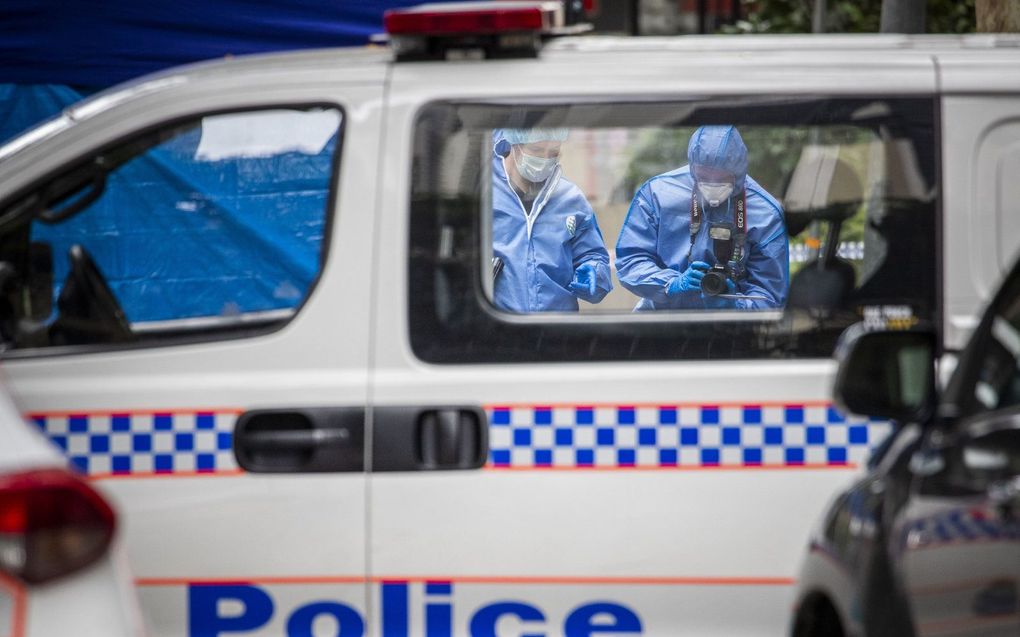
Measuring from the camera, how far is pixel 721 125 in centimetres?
375

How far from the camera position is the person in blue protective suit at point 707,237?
404 cm

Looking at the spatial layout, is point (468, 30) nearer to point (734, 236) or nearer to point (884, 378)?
point (734, 236)

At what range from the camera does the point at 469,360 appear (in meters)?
3.67

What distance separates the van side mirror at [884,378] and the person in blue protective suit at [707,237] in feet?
3.71

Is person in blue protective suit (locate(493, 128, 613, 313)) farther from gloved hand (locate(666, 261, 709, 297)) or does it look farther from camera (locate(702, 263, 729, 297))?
camera (locate(702, 263, 729, 297))

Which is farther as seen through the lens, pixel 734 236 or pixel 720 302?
pixel 734 236

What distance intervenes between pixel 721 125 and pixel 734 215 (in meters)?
0.59

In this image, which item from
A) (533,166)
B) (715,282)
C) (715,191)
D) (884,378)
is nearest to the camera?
(884,378)

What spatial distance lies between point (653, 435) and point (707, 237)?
3.23 ft

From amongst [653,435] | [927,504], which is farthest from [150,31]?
[927,504]

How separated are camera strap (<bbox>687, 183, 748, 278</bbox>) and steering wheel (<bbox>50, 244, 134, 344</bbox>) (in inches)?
61.7

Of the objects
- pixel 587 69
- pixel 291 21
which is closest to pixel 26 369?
pixel 587 69

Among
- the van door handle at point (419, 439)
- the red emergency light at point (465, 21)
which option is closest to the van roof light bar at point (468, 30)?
the red emergency light at point (465, 21)

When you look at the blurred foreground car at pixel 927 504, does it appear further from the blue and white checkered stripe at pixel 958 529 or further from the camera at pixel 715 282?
the camera at pixel 715 282
